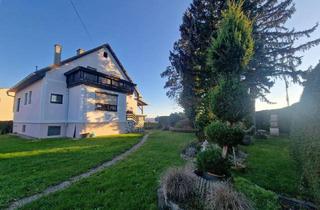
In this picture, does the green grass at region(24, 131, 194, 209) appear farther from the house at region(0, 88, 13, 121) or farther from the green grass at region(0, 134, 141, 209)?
the house at region(0, 88, 13, 121)

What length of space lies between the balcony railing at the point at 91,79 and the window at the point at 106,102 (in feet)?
2.36

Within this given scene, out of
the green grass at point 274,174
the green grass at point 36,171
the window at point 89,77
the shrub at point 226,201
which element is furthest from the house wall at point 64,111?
the shrub at point 226,201

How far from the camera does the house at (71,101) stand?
13859 millimetres

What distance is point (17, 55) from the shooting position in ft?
47.7

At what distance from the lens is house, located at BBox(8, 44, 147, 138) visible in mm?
13859

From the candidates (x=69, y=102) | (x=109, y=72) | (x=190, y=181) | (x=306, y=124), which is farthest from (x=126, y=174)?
(x=109, y=72)

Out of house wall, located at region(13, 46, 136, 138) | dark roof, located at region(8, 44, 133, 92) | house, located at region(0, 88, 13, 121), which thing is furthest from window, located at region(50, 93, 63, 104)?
house, located at region(0, 88, 13, 121)

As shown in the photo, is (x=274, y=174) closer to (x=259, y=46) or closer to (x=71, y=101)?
(x=259, y=46)

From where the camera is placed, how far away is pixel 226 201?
241 centimetres

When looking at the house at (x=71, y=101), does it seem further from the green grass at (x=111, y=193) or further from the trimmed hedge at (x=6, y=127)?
the green grass at (x=111, y=193)

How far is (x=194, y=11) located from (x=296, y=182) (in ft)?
47.9

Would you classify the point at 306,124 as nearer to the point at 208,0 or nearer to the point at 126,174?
the point at 126,174

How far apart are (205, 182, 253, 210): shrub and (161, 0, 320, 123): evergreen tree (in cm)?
1086

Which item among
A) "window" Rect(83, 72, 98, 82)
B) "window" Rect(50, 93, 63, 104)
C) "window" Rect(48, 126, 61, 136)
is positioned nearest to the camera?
"window" Rect(48, 126, 61, 136)
